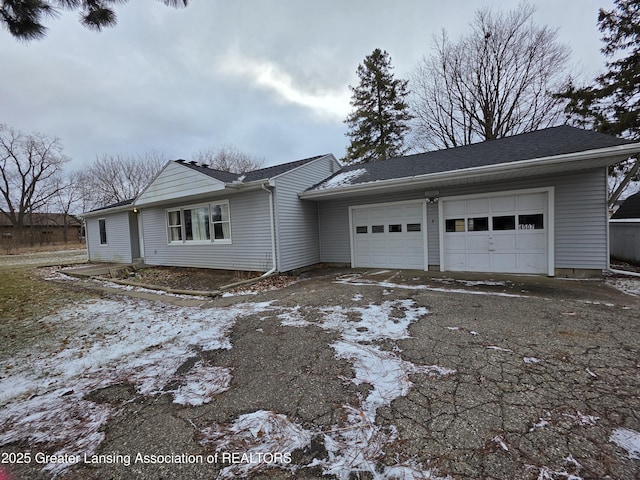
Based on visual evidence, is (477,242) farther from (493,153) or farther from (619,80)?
(619,80)

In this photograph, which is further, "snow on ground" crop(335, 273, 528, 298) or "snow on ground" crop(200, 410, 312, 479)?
"snow on ground" crop(335, 273, 528, 298)

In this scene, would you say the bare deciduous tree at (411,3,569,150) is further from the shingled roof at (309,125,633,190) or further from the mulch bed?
the mulch bed

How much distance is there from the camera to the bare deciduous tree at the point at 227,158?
94.4 ft

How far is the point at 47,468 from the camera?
1.74 metres

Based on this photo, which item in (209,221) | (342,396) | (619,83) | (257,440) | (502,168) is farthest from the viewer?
(619,83)

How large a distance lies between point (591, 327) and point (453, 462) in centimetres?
343

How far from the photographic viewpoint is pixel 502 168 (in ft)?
20.3

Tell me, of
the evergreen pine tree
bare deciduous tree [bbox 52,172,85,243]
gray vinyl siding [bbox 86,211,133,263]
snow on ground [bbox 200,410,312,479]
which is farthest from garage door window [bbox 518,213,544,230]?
bare deciduous tree [bbox 52,172,85,243]

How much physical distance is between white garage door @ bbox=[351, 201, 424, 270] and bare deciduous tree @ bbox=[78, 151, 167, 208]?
28.7 metres

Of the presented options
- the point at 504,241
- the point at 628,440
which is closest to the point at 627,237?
the point at 504,241

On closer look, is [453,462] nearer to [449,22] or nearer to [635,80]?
[635,80]

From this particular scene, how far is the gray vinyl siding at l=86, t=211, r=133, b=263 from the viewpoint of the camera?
1289 cm

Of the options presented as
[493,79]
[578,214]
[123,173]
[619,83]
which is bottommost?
[578,214]

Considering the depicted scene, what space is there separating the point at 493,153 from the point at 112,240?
16438 mm
